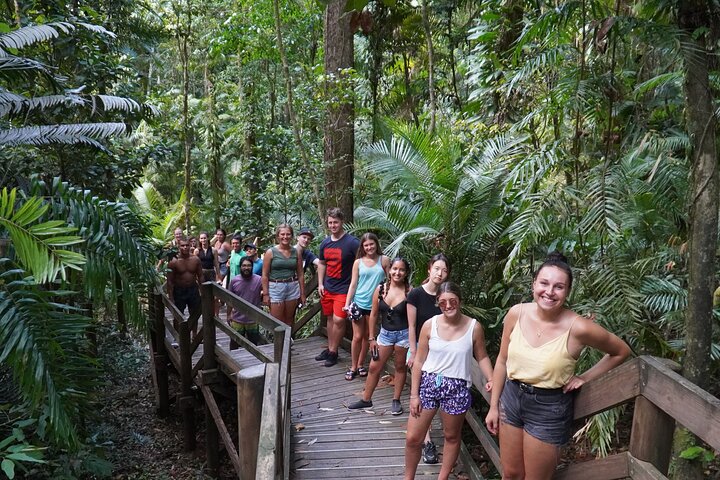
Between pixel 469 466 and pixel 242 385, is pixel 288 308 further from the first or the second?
pixel 242 385

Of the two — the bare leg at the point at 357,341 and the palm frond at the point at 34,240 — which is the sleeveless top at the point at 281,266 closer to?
the bare leg at the point at 357,341

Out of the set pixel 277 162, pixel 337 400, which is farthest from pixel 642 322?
pixel 277 162

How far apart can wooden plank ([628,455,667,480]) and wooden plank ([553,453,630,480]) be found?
0.13 feet

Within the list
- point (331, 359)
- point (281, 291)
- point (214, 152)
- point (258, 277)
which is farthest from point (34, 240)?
point (214, 152)

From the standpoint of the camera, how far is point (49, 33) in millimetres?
5109

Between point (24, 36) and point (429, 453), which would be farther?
point (24, 36)

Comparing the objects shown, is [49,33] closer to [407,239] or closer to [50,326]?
[50,326]

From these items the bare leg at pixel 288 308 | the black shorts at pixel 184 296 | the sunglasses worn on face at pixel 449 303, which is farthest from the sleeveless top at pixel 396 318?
the black shorts at pixel 184 296

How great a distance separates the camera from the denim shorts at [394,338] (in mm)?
4926

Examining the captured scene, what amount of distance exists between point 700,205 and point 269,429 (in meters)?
2.38

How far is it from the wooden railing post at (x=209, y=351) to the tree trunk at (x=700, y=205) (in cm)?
477

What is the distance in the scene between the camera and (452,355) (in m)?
3.66

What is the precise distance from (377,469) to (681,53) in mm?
3354

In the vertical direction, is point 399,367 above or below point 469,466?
above
